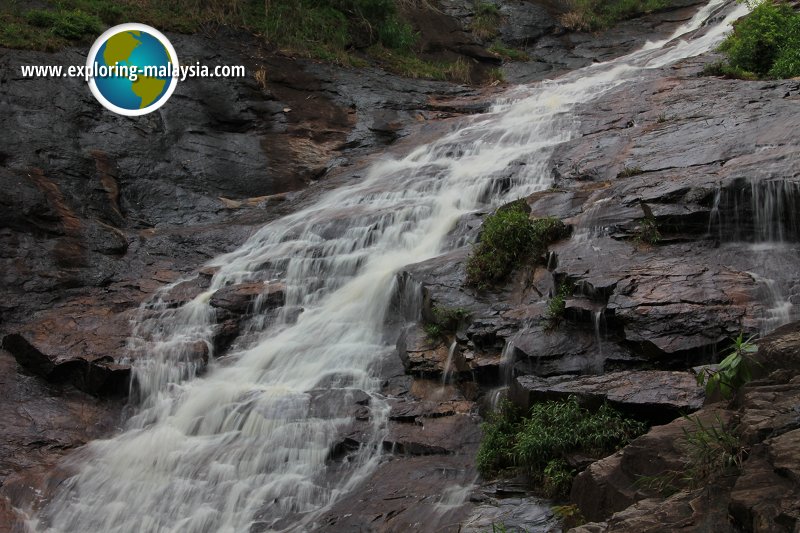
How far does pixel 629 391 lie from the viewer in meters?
6.57

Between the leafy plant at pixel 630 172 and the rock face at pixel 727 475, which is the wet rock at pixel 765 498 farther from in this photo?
the leafy plant at pixel 630 172

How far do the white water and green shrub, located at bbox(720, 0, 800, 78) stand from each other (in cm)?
359

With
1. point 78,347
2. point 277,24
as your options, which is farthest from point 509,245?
point 277,24

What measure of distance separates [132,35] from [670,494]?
1915 cm

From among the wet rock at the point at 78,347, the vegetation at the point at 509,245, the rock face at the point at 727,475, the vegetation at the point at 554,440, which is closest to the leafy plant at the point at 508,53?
the vegetation at the point at 509,245

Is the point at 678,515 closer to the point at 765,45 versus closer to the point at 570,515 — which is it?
the point at 570,515

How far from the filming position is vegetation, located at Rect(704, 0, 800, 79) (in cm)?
1378

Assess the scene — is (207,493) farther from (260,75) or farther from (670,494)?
(260,75)

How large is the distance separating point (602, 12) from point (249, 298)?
20.5 m

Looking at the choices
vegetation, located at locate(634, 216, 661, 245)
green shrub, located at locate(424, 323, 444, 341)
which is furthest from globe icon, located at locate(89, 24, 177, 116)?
vegetation, located at locate(634, 216, 661, 245)

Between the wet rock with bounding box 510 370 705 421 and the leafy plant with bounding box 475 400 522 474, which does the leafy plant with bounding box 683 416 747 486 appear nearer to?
the wet rock with bounding box 510 370 705 421

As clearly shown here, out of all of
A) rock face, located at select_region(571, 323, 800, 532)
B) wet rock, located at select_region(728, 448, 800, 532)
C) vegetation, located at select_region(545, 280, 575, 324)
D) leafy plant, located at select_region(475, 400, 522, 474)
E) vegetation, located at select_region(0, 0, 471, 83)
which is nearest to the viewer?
wet rock, located at select_region(728, 448, 800, 532)

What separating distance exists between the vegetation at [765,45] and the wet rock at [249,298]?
10.1 m

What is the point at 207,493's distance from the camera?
784 cm
